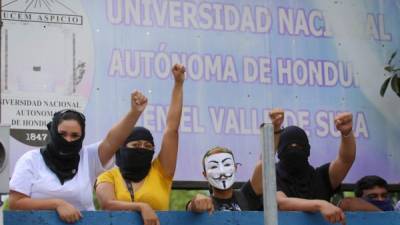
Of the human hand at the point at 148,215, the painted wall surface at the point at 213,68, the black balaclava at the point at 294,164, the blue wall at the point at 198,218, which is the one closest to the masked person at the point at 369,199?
the black balaclava at the point at 294,164

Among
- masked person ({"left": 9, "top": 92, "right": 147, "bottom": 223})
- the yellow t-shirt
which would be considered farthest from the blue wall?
the yellow t-shirt

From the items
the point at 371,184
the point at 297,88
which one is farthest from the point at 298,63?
the point at 371,184

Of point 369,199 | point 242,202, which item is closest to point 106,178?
point 242,202

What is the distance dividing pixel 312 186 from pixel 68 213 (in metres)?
1.83

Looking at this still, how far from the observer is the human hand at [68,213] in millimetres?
5398

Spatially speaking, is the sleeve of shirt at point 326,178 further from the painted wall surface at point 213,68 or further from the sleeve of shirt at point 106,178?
the sleeve of shirt at point 106,178

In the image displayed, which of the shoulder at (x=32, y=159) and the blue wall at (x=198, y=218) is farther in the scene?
the shoulder at (x=32, y=159)

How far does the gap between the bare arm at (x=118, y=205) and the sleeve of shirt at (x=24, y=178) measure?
43cm

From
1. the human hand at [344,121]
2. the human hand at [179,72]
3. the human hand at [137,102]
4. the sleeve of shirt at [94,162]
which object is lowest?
the sleeve of shirt at [94,162]

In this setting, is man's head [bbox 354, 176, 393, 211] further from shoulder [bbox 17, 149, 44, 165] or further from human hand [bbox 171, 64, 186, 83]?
shoulder [bbox 17, 149, 44, 165]

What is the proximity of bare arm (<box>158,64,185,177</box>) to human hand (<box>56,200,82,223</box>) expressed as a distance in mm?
872

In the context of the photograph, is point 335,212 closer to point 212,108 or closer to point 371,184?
point 371,184

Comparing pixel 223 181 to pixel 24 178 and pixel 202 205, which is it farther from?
pixel 24 178

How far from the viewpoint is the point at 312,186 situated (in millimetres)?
6484
